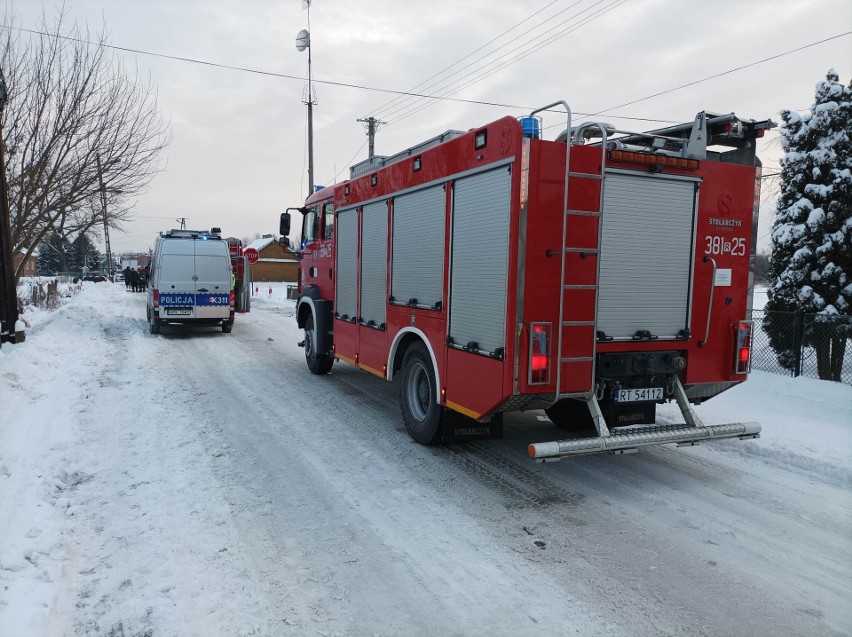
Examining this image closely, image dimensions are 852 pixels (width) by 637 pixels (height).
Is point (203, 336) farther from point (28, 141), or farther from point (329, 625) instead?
point (329, 625)

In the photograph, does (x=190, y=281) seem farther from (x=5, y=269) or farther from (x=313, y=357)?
(x=313, y=357)

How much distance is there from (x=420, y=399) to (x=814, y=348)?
679 centimetres

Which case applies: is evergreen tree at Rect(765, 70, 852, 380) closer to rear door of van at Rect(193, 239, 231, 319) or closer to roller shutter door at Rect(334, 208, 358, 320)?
roller shutter door at Rect(334, 208, 358, 320)

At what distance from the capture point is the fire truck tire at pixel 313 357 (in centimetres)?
980

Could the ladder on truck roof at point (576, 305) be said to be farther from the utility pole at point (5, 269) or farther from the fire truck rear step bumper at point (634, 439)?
the utility pole at point (5, 269)

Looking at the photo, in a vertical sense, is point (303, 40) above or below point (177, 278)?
above

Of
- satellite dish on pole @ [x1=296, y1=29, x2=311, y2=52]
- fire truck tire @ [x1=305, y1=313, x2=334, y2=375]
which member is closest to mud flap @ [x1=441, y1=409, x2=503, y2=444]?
fire truck tire @ [x1=305, y1=313, x2=334, y2=375]

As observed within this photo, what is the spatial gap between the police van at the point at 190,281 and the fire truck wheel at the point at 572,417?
437 inches

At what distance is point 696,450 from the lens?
20.1 feet

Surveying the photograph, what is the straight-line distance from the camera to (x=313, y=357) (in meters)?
9.97

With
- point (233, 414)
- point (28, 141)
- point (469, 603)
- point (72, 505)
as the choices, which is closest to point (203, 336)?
point (28, 141)

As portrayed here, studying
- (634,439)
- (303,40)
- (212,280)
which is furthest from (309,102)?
(634,439)

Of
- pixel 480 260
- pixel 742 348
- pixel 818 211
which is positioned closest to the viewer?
pixel 480 260

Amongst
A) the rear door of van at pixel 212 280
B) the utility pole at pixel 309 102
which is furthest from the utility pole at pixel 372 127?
the rear door of van at pixel 212 280
